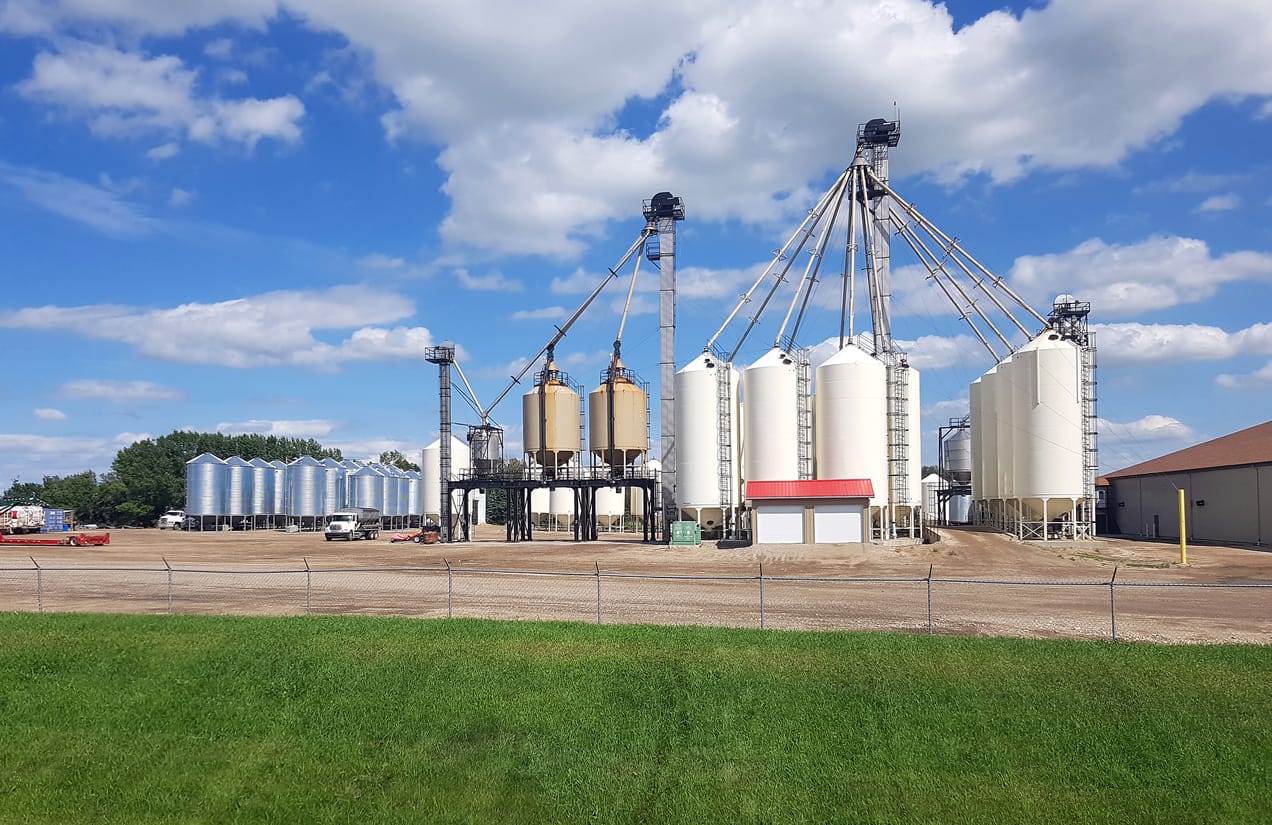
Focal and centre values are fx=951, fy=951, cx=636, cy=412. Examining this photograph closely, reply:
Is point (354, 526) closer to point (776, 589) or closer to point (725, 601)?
point (776, 589)

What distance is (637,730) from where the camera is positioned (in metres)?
13.4

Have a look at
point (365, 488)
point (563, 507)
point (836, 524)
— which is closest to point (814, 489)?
point (836, 524)

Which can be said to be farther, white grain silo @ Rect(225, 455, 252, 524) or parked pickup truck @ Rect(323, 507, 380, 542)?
white grain silo @ Rect(225, 455, 252, 524)

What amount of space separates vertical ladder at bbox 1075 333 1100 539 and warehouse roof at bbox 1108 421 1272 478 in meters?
7.30

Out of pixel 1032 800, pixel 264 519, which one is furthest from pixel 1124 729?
pixel 264 519

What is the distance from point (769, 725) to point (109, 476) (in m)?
146

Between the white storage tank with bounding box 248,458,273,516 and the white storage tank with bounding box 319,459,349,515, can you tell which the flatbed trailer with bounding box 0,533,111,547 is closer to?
the white storage tank with bounding box 248,458,273,516

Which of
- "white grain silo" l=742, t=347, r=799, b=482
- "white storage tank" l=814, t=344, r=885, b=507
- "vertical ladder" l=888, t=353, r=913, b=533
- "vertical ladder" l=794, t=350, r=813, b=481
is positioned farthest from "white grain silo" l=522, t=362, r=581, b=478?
"vertical ladder" l=888, t=353, r=913, b=533

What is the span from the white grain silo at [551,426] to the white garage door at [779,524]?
891 inches

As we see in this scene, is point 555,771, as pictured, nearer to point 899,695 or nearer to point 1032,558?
point 899,695

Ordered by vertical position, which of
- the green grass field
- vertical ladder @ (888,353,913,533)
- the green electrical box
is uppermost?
vertical ladder @ (888,353,913,533)

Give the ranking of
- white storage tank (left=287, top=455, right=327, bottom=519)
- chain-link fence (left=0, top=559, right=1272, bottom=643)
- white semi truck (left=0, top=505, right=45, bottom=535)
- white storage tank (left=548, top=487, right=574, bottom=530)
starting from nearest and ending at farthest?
chain-link fence (left=0, top=559, right=1272, bottom=643)
white semi truck (left=0, top=505, right=45, bottom=535)
white storage tank (left=548, top=487, right=574, bottom=530)
white storage tank (left=287, top=455, right=327, bottom=519)

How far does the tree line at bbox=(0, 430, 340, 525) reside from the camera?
12462cm

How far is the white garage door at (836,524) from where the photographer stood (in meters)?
53.2
